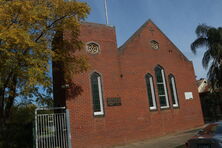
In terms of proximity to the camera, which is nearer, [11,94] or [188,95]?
[11,94]

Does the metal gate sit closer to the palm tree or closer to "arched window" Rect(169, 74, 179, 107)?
"arched window" Rect(169, 74, 179, 107)

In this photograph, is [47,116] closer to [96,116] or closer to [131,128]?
[96,116]

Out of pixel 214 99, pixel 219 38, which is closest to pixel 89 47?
pixel 219 38

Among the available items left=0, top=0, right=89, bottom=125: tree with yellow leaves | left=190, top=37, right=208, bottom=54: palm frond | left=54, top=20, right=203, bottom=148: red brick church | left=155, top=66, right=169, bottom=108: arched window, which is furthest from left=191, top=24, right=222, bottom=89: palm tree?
left=0, top=0, right=89, bottom=125: tree with yellow leaves

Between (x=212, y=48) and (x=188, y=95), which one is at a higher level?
(x=212, y=48)

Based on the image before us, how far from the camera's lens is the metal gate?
10.3 metres

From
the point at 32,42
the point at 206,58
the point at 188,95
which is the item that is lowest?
the point at 188,95

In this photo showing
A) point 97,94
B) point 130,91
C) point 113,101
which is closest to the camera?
point 97,94

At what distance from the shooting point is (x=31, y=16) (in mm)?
8805

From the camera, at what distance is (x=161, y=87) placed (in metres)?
16.1

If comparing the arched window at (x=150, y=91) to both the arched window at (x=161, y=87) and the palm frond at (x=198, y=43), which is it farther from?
the palm frond at (x=198, y=43)

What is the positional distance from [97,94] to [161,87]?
234 inches

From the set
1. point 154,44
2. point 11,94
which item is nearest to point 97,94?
point 11,94

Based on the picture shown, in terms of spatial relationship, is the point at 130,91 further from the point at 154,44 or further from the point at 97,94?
the point at 154,44
